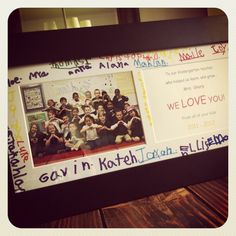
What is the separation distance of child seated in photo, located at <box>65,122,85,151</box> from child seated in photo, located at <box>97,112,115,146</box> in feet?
0.16

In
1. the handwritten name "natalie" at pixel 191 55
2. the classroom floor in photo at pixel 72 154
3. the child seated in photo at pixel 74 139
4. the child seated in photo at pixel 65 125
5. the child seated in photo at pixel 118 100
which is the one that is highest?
the handwritten name "natalie" at pixel 191 55

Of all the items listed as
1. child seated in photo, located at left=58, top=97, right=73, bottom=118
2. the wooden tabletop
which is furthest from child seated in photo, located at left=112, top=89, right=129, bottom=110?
the wooden tabletop

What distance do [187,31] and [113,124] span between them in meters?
0.31

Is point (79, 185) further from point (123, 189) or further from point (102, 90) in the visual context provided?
point (102, 90)

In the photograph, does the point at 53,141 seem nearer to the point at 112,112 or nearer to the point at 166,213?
the point at 112,112

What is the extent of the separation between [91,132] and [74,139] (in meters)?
0.04

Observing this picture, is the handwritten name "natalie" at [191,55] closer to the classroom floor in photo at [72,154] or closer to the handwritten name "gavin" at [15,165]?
the classroom floor in photo at [72,154]

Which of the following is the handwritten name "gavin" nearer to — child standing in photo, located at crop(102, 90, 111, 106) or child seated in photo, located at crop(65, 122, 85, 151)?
child seated in photo, located at crop(65, 122, 85, 151)

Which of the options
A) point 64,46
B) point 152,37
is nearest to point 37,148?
point 64,46

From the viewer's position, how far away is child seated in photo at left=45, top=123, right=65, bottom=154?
0.61 metres

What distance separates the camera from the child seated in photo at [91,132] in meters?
0.63

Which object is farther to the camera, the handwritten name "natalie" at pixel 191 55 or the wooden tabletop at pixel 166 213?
the handwritten name "natalie" at pixel 191 55

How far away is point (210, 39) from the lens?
2.25 ft

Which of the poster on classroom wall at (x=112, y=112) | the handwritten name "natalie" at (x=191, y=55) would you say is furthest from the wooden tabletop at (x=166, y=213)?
the handwritten name "natalie" at (x=191, y=55)
